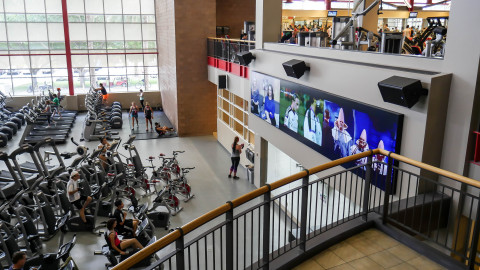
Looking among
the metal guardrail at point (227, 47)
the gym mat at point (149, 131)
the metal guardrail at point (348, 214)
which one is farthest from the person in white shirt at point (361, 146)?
the gym mat at point (149, 131)

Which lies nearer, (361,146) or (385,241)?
(385,241)

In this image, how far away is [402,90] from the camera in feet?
17.2

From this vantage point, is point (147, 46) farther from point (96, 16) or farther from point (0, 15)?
point (0, 15)

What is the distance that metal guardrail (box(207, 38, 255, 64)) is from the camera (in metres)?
12.8

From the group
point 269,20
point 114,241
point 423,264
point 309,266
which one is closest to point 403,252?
point 423,264

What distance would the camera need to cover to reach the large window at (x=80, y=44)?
22297mm

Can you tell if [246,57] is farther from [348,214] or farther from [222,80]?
[348,214]

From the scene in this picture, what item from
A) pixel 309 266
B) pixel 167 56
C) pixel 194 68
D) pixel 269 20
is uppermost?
pixel 269 20

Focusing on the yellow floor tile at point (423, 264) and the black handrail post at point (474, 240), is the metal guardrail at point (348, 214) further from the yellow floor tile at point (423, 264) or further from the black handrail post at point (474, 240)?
the yellow floor tile at point (423, 264)

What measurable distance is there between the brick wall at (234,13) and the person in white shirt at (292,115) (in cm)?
1153

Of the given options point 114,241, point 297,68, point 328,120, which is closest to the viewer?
point 114,241

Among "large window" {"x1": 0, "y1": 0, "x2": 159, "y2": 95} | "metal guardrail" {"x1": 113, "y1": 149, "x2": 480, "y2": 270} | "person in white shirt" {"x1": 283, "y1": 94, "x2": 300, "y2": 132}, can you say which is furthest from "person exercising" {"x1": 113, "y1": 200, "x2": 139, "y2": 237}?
"large window" {"x1": 0, "y1": 0, "x2": 159, "y2": 95}

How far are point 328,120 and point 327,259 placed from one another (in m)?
3.91

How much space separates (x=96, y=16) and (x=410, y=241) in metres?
22.8
